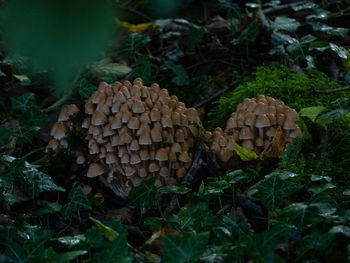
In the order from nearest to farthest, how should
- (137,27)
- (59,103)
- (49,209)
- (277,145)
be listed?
(49,209)
(277,145)
(59,103)
(137,27)

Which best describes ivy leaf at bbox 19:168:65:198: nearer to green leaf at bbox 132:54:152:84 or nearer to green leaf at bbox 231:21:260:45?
green leaf at bbox 132:54:152:84

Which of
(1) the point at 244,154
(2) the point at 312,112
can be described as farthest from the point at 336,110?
(1) the point at 244,154

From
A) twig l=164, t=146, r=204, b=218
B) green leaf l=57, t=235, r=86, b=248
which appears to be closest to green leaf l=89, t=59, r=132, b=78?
twig l=164, t=146, r=204, b=218

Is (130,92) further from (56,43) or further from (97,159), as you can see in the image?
(56,43)

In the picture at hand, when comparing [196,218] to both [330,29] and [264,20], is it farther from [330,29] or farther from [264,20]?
[264,20]

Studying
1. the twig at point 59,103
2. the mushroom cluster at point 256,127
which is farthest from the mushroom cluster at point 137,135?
the twig at point 59,103

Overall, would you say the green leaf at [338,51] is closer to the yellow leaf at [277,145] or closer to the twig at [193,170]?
the yellow leaf at [277,145]
